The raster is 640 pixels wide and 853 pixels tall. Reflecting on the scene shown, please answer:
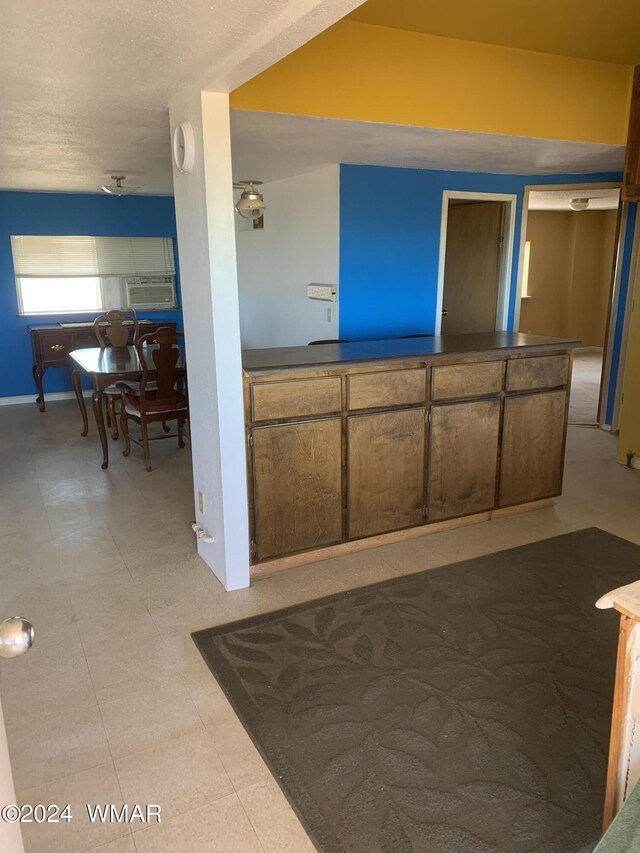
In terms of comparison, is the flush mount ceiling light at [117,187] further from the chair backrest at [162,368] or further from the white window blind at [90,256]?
the chair backrest at [162,368]

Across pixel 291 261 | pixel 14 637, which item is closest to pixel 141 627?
pixel 14 637

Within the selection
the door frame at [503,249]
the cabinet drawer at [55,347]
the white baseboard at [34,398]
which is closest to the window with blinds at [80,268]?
the cabinet drawer at [55,347]

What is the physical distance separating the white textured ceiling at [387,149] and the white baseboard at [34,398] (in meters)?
3.31

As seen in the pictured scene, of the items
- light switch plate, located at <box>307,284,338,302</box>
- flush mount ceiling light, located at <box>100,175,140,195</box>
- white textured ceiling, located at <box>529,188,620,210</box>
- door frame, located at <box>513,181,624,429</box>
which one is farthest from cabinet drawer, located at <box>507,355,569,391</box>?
white textured ceiling, located at <box>529,188,620,210</box>

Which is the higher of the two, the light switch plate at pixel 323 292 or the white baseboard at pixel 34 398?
the light switch plate at pixel 323 292

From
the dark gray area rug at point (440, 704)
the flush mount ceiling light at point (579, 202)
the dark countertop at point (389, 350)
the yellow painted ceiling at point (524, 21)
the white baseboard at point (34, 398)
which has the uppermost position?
the yellow painted ceiling at point (524, 21)

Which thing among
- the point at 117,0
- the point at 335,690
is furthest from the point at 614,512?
the point at 117,0

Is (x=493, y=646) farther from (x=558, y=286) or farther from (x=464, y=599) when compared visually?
(x=558, y=286)

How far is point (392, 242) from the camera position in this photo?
4.77m

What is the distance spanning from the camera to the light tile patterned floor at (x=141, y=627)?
1721 mm

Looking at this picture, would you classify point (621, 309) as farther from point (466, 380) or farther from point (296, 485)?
point (296, 485)

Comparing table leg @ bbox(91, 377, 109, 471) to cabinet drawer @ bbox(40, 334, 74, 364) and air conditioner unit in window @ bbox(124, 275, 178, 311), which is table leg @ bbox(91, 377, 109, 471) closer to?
cabinet drawer @ bbox(40, 334, 74, 364)

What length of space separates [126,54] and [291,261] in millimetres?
3408

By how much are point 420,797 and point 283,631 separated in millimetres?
927
